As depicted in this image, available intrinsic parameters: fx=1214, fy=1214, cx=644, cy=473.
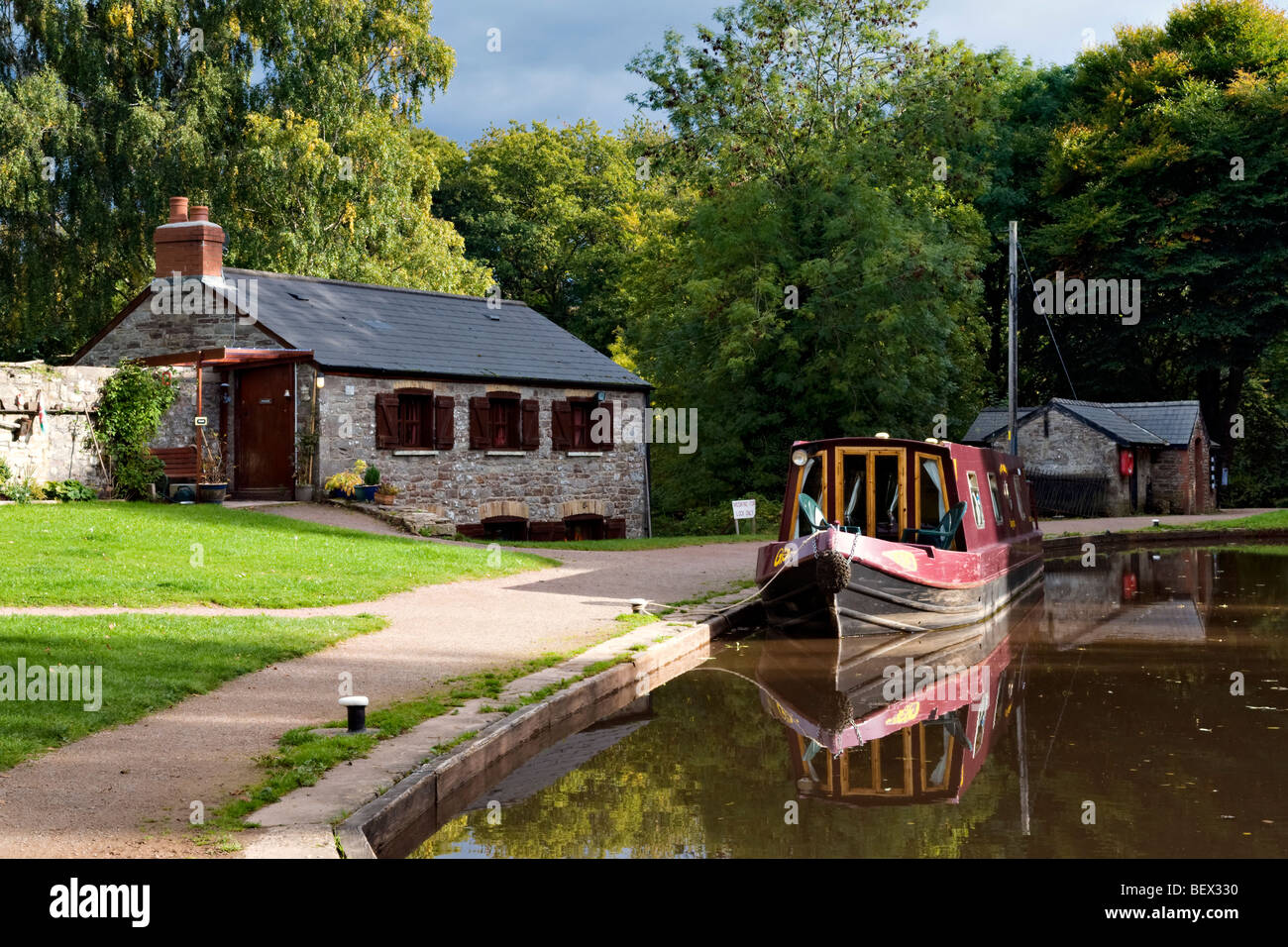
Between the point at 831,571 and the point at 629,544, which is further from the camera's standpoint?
the point at 629,544

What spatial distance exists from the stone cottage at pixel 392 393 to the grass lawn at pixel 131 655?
1232 cm

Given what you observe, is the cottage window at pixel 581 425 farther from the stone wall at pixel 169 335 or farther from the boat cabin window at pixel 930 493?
the boat cabin window at pixel 930 493

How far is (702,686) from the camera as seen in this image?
10.6 metres

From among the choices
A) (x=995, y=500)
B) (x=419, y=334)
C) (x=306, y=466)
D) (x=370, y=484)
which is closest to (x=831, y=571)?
(x=995, y=500)

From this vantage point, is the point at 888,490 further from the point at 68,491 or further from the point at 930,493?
the point at 68,491

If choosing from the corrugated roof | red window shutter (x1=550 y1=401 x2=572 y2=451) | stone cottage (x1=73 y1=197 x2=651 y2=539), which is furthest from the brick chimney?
the corrugated roof

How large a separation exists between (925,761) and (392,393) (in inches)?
700

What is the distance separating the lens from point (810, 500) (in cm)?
1478

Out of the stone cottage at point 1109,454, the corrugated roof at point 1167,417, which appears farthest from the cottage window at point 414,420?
the corrugated roof at point 1167,417

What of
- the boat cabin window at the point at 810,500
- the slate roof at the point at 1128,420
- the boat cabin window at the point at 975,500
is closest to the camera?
the boat cabin window at the point at 810,500

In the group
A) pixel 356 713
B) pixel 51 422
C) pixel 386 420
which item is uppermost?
pixel 386 420

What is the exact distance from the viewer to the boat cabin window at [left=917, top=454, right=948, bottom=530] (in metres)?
15.4

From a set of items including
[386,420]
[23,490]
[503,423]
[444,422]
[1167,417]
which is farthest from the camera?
[1167,417]

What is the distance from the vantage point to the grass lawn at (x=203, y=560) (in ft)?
40.7
